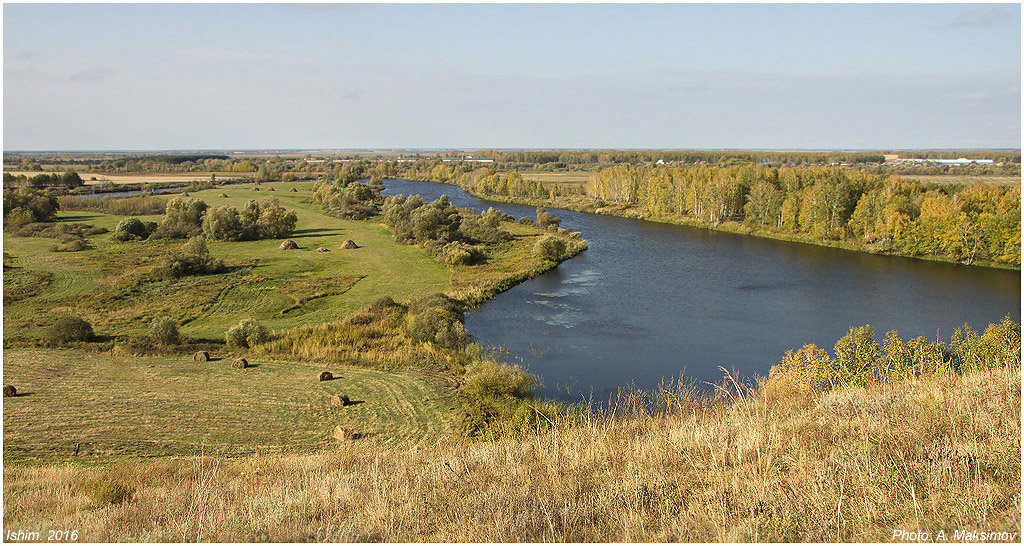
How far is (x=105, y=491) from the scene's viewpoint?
800 cm

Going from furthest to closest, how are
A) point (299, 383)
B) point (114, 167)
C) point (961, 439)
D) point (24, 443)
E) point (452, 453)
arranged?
1. point (114, 167)
2. point (299, 383)
3. point (24, 443)
4. point (452, 453)
5. point (961, 439)

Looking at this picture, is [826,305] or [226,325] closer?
[226,325]

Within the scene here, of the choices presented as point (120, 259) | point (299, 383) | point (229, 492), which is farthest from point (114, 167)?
point (229, 492)

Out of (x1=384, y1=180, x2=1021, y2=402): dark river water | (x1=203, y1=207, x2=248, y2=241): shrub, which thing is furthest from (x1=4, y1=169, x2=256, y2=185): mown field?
(x1=384, y1=180, x2=1021, y2=402): dark river water

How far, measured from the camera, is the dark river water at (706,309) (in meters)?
23.1

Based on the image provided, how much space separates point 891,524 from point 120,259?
4811 cm

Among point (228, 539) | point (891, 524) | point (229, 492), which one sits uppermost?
point (891, 524)

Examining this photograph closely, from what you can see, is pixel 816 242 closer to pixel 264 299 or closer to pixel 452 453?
pixel 264 299

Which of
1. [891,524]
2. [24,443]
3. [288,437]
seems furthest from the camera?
[288,437]

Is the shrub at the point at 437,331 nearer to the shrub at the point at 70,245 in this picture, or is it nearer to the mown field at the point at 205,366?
the mown field at the point at 205,366

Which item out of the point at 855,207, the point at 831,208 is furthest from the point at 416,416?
the point at 855,207

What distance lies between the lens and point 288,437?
15.9 meters

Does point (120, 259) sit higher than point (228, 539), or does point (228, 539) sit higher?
point (228, 539)

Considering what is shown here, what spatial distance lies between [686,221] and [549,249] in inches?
1016
